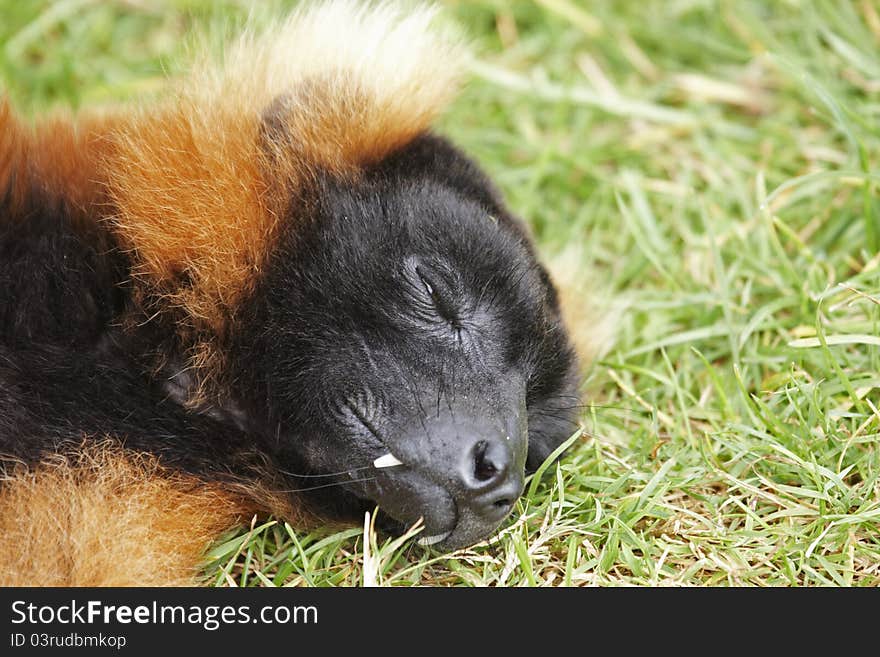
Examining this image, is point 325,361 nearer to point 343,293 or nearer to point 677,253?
point 343,293

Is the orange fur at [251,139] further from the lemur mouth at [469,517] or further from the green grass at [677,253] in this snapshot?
the lemur mouth at [469,517]

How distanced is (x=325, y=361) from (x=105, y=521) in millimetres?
900

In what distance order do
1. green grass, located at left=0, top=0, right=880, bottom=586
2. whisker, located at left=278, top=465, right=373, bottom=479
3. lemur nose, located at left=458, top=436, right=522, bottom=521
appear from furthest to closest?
green grass, located at left=0, top=0, right=880, bottom=586
whisker, located at left=278, top=465, right=373, bottom=479
lemur nose, located at left=458, top=436, right=522, bottom=521

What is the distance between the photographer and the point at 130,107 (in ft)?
13.5

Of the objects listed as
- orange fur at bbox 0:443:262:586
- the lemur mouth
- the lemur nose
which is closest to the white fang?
the lemur mouth

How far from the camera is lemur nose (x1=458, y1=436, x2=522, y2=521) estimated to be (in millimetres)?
3453

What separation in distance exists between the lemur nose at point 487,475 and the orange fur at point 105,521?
0.89 meters

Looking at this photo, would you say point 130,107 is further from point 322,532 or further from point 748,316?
point 748,316

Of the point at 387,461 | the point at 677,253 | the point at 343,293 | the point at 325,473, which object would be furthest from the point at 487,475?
the point at 677,253

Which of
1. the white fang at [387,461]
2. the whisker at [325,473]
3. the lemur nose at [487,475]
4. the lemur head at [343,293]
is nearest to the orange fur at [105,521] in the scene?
the whisker at [325,473]

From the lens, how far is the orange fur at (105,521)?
3.31 meters

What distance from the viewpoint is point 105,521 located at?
3.43 metres

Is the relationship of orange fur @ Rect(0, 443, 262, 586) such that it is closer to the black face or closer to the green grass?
the green grass
